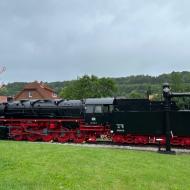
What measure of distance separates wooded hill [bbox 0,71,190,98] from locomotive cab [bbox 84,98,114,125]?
6306 centimetres

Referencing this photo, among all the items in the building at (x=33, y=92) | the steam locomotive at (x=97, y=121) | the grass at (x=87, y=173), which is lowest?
the grass at (x=87, y=173)

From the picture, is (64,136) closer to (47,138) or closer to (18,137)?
(47,138)

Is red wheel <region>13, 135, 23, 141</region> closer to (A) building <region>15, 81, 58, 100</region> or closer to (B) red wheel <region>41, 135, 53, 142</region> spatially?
(B) red wheel <region>41, 135, 53, 142</region>

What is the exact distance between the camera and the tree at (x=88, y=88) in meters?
75.2

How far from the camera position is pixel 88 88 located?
249 feet

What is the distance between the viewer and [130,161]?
13312mm

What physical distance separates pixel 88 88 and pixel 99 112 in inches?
2015

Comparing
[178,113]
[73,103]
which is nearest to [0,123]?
[73,103]

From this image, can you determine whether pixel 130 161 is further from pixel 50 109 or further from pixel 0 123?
pixel 0 123

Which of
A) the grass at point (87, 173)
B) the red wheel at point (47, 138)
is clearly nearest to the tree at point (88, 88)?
the red wheel at point (47, 138)

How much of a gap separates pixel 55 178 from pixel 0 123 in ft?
64.7

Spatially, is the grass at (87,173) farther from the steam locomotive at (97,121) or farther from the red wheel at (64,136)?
the red wheel at (64,136)

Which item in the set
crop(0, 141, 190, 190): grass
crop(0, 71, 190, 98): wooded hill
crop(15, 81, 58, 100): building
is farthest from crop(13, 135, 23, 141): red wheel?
crop(0, 71, 190, 98): wooded hill

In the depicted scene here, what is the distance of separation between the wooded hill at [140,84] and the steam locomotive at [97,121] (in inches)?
2456
